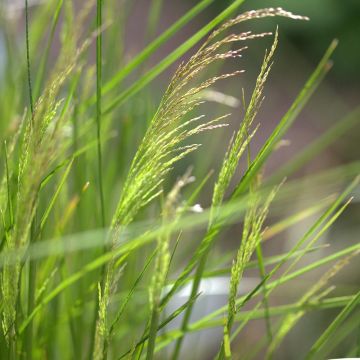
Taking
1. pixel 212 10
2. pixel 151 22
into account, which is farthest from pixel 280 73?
pixel 151 22

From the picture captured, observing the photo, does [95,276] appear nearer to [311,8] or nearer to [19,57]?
[19,57]

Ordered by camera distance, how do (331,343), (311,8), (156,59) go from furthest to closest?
(156,59), (311,8), (331,343)

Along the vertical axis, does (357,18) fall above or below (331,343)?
above

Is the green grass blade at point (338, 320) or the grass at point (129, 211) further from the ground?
the grass at point (129, 211)

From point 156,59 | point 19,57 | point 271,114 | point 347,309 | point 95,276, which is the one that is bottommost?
point 347,309

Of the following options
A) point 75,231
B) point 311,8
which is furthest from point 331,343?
point 311,8

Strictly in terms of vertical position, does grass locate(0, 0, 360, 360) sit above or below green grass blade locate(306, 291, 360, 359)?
above

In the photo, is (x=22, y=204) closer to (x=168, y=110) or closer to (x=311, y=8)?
(x=168, y=110)

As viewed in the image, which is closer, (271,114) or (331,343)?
(331,343)

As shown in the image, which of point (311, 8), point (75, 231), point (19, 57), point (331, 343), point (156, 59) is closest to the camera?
point (331, 343)
